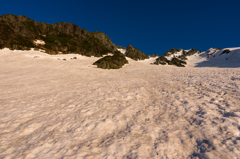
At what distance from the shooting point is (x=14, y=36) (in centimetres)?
4222

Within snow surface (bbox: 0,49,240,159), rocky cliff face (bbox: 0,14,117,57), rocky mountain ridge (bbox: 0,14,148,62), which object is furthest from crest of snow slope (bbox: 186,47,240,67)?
snow surface (bbox: 0,49,240,159)

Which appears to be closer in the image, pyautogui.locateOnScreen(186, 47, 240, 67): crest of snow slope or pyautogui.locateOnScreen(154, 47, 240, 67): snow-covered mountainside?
pyautogui.locateOnScreen(186, 47, 240, 67): crest of snow slope

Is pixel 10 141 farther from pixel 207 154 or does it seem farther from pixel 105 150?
pixel 207 154

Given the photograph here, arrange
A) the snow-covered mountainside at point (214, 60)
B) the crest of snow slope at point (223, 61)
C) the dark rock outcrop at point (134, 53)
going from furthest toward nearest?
the dark rock outcrop at point (134, 53), the snow-covered mountainside at point (214, 60), the crest of snow slope at point (223, 61)

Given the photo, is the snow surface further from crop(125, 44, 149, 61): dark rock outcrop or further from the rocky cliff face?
crop(125, 44, 149, 61): dark rock outcrop

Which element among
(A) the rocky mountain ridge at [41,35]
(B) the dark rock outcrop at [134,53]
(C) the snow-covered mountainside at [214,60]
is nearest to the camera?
(A) the rocky mountain ridge at [41,35]

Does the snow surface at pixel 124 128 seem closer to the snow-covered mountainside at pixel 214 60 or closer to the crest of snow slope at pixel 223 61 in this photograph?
the snow-covered mountainside at pixel 214 60

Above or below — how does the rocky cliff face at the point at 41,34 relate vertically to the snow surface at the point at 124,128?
above

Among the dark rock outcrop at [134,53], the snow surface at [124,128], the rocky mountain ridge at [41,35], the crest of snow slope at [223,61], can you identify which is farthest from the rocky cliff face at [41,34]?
the crest of snow slope at [223,61]

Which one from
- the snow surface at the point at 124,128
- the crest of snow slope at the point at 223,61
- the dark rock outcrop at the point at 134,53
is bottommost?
the snow surface at the point at 124,128

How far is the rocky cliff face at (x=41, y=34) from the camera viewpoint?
40.9 m

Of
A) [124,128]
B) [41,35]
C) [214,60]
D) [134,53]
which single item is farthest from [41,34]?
[214,60]

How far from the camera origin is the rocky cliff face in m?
40.9

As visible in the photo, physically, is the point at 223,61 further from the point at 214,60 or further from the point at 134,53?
the point at 134,53
